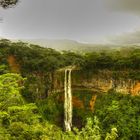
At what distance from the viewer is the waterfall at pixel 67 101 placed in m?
41.1

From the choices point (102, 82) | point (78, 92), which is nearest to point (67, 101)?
point (78, 92)

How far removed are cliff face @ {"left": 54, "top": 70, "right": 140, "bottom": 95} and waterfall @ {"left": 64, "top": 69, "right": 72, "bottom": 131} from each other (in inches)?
18.9

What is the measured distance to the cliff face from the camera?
3919cm

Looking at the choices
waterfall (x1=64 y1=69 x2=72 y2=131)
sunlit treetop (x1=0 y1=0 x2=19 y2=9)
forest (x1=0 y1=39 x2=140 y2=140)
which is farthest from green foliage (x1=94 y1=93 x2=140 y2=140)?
sunlit treetop (x1=0 y1=0 x2=19 y2=9)

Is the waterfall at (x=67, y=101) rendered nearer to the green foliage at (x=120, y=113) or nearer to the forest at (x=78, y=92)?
the forest at (x=78, y=92)

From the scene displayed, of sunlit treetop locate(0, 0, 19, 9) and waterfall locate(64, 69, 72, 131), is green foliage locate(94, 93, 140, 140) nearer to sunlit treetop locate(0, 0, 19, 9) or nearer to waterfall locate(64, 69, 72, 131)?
waterfall locate(64, 69, 72, 131)

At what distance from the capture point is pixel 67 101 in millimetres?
42125

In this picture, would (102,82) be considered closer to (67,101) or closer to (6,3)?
(67,101)

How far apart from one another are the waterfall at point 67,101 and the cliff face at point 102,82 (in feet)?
1.58

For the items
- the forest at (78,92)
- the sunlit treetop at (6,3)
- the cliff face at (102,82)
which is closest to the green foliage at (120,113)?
the forest at (78,92)

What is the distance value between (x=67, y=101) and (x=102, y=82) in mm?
4451

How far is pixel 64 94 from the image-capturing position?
42438 millimetres

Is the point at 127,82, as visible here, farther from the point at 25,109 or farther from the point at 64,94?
the point at 25,109

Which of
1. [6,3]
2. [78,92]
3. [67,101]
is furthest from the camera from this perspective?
[78,92]
